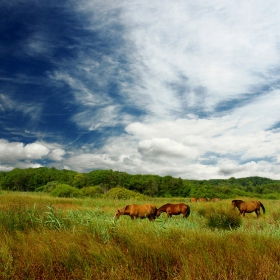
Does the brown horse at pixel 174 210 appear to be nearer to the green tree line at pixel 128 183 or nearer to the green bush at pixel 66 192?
the green bush at pixel 66 192

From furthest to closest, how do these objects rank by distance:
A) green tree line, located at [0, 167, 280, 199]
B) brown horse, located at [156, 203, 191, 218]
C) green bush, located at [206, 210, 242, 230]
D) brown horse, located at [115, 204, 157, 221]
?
green tree line, located at [0, 167, 280, 199], brown horse, located at [156, 203, 191, 218], brown horse, located at [115, 204, 157, 221], green bush, located at [206, 210, 242, 230]

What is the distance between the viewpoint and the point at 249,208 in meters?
17.5

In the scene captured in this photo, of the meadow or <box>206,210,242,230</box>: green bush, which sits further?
<box>206,210,242,230</box>: green bush

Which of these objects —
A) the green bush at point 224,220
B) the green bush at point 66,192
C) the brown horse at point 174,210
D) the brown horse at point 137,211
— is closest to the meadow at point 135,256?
the green bush at point 224,220

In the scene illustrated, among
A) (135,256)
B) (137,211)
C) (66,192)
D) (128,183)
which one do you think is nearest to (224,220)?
(137,211)

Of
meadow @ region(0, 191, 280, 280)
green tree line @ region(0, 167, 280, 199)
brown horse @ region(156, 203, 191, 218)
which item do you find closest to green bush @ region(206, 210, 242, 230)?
brown horse @ region(156, 203, 191, 218)

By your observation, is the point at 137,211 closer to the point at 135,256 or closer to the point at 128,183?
the point at 135,256

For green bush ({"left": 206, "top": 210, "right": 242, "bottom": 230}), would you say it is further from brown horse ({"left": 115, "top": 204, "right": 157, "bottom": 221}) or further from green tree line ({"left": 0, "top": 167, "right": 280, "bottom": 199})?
green tree line ({"left": 0, "top": 167, "right": 280, "bottom": 199})

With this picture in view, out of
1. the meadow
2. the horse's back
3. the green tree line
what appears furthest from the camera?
the green tree line

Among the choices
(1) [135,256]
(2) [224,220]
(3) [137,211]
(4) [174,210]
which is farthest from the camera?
(4) [174,210]

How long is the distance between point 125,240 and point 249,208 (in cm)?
1510

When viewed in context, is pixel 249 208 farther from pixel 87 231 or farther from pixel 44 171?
pixel 44 171

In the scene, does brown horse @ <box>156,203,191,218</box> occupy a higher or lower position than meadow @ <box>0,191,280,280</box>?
lower

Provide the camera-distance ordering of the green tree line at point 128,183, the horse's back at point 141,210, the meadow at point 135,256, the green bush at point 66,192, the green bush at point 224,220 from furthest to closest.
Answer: the green tree line at point 128,183 → the green bush at point 66,192 → the horse's back at point 141,210 → the green bush at point 224,220 → the meadow at point 135,256
